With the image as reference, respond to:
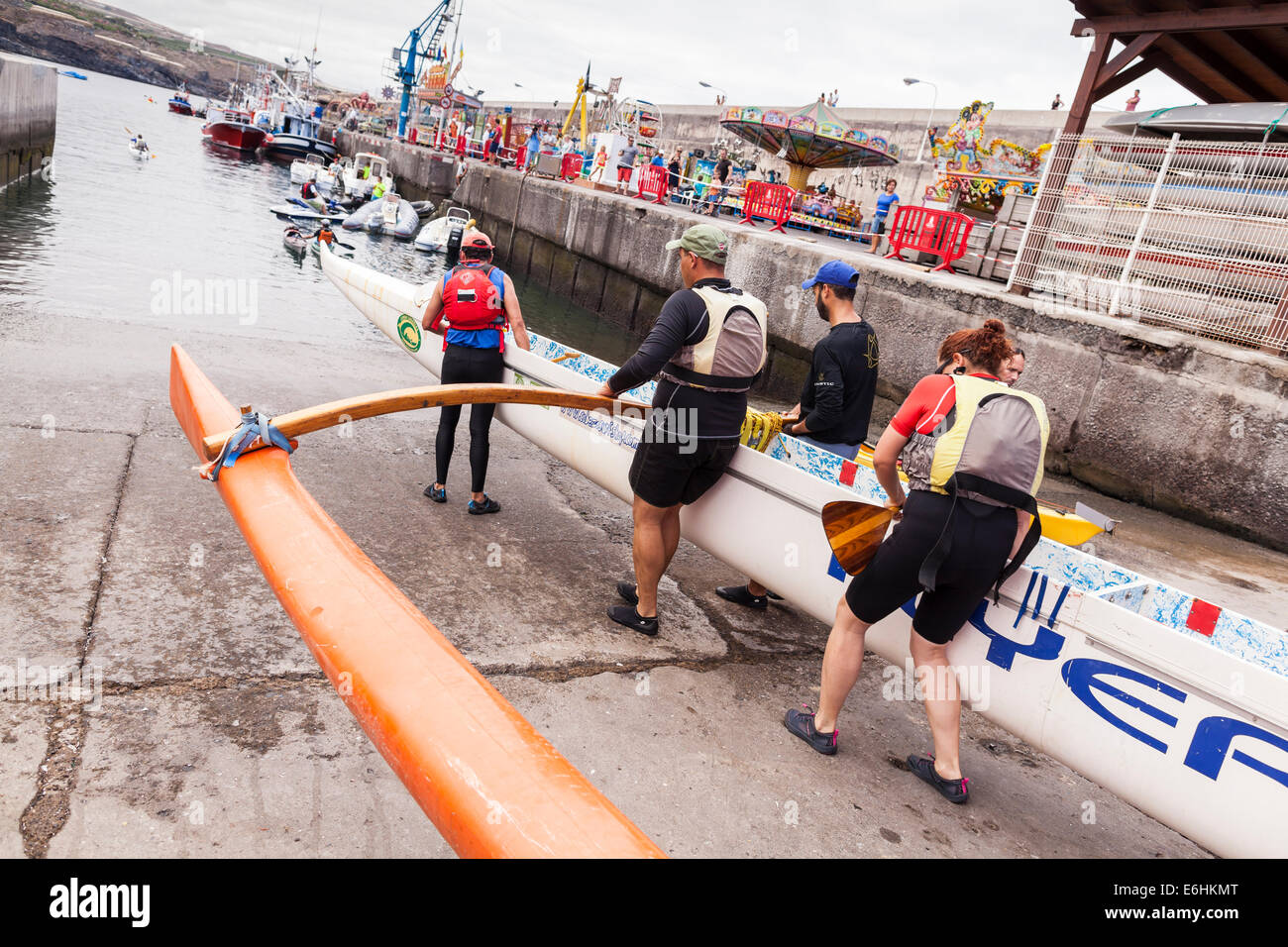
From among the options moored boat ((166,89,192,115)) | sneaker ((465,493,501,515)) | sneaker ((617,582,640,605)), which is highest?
moored boat ((166,89,192,115))

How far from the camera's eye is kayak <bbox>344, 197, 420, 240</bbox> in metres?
23.5

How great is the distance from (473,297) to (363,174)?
91.7ft

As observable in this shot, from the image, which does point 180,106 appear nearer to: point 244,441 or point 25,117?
point 25,117

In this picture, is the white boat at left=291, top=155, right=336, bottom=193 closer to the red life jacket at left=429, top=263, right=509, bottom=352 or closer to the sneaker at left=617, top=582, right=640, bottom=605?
the red life jacket at left=429, top=263, right=509, bottom=352

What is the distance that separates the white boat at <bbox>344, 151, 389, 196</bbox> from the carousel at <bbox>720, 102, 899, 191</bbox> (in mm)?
14821

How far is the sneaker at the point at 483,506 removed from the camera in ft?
16.2

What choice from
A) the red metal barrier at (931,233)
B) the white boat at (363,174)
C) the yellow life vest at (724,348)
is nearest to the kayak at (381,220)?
the white boat at (363,174)

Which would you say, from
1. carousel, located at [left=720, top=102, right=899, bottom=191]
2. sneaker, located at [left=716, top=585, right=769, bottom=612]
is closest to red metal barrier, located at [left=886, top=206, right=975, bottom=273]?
carousel, located at [left=720, top=102, right=899, bottom=191]

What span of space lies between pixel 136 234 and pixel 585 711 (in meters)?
18.4

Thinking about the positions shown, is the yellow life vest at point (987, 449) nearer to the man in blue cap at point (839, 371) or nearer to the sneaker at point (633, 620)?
the man in blue cap at point (839, 371)
